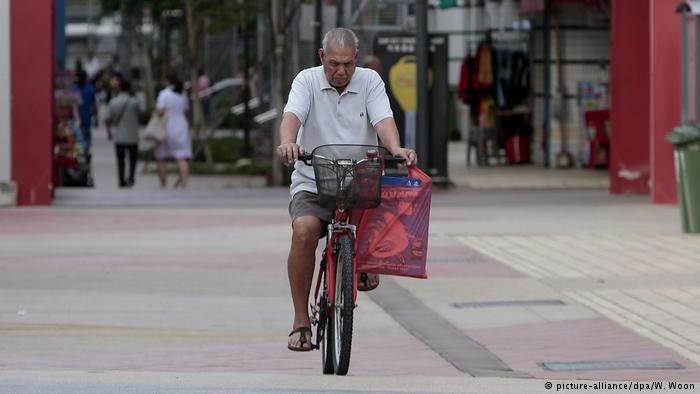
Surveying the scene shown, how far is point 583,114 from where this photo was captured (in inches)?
1160

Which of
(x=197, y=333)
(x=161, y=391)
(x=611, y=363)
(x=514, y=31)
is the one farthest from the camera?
(x=514, y=31)

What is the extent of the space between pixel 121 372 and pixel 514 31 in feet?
78.8

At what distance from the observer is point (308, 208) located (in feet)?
26.3

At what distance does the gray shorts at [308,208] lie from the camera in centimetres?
802

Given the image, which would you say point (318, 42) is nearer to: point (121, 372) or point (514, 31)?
point (514, 31)

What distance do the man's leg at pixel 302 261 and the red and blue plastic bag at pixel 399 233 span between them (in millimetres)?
231

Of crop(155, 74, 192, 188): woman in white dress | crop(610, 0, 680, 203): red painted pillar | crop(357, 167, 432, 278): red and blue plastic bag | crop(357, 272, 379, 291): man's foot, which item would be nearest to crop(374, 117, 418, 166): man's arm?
crop(357, 167, 432, 278): red and blue plastic bag

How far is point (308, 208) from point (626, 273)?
555 centimetres

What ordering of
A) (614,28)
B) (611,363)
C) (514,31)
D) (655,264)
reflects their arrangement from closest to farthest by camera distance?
1. (611,363)
2. (655,264)
3. (614,28)
4. (514,31)

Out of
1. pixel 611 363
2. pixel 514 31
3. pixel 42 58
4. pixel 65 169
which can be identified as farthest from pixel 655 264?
pixel 514 31

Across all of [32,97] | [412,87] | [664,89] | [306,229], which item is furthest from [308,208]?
[412,87]

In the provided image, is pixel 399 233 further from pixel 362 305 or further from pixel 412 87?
pixel 412 87

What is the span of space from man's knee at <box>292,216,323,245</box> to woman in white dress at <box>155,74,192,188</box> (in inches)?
654

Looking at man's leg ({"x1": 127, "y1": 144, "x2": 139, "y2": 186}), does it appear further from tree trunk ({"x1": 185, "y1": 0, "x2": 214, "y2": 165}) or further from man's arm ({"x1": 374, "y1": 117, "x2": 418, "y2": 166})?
man's arm ({"x1": 374, "y1": 117, "x2": 418, "y2": 166})
